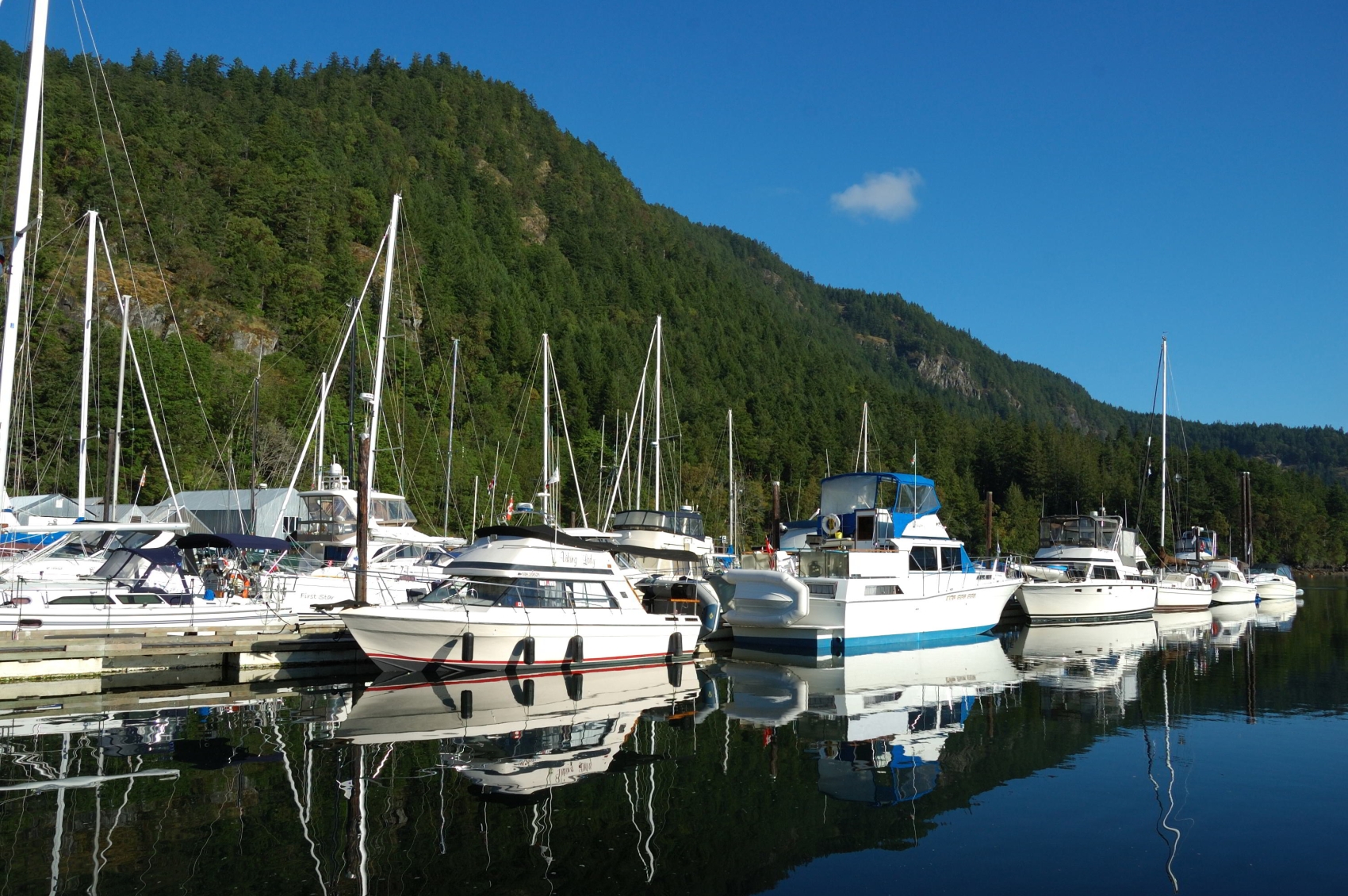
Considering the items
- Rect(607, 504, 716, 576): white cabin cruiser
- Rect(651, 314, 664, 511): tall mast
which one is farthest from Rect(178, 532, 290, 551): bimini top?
Rect(651, 314, 664, 511): tall mast

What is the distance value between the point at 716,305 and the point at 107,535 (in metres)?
147

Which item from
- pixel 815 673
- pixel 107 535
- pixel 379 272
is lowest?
pixel 815 673

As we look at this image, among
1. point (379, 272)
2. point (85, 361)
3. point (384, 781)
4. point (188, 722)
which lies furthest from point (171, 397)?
point (384, 781)

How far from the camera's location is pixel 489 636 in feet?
74.2

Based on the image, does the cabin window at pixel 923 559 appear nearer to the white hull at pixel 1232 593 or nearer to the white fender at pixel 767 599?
the white fender at pixel 767 599

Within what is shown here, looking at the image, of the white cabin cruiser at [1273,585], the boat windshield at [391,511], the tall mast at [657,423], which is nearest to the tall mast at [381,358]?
the boat windshield at [391,511]

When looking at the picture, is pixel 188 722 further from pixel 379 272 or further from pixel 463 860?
pixel 379 272

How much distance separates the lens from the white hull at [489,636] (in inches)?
865

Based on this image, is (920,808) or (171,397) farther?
(171,397)

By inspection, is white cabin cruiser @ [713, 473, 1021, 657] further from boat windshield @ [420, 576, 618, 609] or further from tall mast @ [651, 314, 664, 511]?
tall mast @ [651, 314, 664, 511]

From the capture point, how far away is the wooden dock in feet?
67.6

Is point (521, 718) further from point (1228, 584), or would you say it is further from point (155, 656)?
point (1228, 584)

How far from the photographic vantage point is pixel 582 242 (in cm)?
16950

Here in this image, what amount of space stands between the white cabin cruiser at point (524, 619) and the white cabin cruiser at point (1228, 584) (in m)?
45.9
